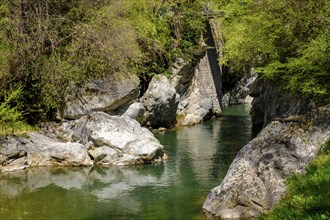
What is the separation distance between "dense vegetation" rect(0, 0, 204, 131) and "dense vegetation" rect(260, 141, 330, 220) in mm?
16706

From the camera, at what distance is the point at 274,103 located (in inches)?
909

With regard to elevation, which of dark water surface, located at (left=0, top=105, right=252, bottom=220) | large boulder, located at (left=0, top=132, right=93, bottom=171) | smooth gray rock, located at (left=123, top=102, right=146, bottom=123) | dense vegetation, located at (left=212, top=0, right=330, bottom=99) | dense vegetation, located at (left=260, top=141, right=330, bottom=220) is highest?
dense vegetation, located at (left=212, top=0, right=330, bottom=99)

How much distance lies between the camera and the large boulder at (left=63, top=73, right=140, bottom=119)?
2394 cm

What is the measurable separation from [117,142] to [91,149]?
133 centimetres

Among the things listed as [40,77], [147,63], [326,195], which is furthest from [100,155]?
[326,195]

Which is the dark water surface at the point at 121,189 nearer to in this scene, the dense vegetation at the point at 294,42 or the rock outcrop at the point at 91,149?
the rock outcrop at the point at 91,149

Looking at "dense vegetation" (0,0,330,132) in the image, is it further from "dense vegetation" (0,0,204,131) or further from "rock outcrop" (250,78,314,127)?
"rock outcrop" (250,78,314,127)

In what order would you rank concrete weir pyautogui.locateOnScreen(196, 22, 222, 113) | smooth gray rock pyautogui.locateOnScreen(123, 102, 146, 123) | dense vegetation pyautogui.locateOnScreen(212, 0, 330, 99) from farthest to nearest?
concrete weir pyautogui.locateOnScreen(196, 22, 222, 113) → smooth gray rock pyautogui.locateOnScreen(123, 102, 146, 123) → dense vegetation pyautogui.locateOnScreen(212, 0, 330, 99)

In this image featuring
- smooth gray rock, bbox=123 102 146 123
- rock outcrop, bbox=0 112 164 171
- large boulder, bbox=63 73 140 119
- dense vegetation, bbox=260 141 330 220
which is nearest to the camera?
dense vegetation, bbox=260 141 330 220

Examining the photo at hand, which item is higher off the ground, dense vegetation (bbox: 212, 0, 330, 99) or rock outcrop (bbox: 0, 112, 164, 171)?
dense vegetation (bbox: 212, 0, 330, 99)

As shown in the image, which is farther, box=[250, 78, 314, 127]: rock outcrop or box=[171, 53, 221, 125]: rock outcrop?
box=[171, 53, 221, 125]: rock outcrop

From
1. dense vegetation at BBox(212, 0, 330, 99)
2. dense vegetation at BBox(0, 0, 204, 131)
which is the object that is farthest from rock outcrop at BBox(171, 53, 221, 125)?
dense vegetation at BBox(212, 0, 330, 99)

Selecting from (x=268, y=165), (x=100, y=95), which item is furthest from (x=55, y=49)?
(x=268, y=165)

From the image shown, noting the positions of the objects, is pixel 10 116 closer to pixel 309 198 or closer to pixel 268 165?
pixel 268 165
